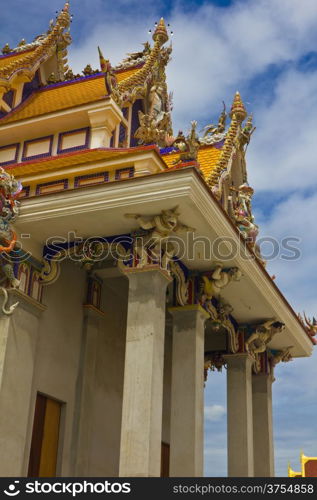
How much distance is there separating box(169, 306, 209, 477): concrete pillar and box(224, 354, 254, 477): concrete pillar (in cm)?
277

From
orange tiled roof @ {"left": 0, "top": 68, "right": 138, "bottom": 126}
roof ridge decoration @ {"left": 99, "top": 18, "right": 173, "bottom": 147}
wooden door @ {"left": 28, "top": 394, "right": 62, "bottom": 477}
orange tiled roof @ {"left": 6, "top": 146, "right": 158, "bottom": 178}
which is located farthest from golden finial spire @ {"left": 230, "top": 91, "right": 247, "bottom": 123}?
wooden door @ {"left": 28, "top": 394, "right": 62, "bottom": 477}

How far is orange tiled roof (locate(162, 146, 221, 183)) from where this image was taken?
1597 centimetres

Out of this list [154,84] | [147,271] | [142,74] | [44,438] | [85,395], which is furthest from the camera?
[154,84]

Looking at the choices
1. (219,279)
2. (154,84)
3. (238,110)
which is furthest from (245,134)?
(219,279)

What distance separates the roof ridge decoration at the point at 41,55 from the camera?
17.6 metres

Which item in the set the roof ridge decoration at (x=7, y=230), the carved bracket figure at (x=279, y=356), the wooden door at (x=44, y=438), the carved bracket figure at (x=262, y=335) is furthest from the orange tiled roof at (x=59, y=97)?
the carved bracket figure at (x=279, y=356)

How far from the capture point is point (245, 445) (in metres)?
15.8

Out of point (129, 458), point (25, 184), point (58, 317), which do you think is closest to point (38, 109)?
Result: point (25, 184)

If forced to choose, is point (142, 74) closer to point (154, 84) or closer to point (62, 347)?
point (154, 84)

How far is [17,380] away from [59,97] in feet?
26.3

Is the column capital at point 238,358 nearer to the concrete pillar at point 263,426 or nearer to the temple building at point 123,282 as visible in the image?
the temple building at point 123,282

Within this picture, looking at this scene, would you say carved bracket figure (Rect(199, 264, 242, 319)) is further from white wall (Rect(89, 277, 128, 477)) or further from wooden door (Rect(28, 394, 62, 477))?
wooden door (Rect(28, 394, 62, 477))

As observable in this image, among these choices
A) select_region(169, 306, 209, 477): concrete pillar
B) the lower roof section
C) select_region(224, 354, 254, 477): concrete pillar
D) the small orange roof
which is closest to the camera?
the lower roof section

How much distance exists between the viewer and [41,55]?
18156 mm
